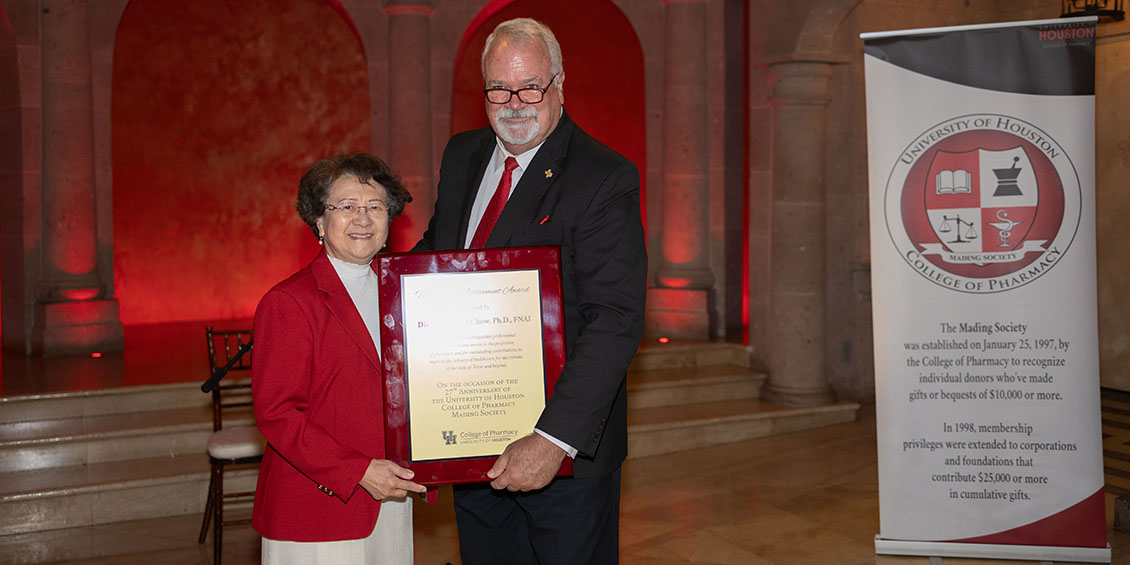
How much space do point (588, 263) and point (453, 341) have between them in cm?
33

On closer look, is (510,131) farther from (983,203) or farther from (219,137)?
(219,137)

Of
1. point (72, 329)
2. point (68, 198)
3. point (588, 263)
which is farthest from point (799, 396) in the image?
point (68, 198)

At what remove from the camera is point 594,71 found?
352 inches

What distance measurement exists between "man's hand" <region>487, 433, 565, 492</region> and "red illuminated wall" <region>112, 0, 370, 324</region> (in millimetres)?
7203

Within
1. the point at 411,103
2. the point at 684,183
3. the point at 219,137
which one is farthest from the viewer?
the point at 219,137

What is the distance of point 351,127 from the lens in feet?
29.2

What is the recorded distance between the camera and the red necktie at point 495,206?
84.0 inches

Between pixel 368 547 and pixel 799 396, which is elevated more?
pixel 368 547

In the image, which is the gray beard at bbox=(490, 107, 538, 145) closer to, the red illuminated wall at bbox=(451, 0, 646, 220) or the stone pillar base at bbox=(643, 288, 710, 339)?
the stone pillar base at bbox=(643, 288, 710, 339)

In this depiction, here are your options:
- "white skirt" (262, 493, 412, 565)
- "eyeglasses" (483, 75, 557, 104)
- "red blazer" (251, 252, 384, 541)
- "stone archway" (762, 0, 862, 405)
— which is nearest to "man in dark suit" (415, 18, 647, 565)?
"eyeglasses" (483, 75, 557, 104)

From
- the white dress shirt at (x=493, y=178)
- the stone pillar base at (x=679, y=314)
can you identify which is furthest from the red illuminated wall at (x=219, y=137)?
the white dress shirt at (x=493, y=178)

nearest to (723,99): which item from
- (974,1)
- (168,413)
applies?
(974,1)

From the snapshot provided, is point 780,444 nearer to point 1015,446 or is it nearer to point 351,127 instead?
point 1015,446

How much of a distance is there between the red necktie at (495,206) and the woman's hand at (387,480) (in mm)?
525
